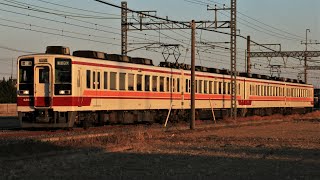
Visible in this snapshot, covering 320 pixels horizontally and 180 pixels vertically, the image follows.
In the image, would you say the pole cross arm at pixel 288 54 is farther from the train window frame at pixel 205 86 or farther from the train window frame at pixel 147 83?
the train window frame at pixel 147 83

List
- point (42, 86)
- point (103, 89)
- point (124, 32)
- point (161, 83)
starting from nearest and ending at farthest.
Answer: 1. point (42, 86)
2. point (103, 89)
3. point (161, 83)
4. point (124, 32)

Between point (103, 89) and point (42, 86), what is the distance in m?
3.31

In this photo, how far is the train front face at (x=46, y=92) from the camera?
2377 cm

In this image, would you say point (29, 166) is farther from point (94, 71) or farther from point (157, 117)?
point (157, 117)

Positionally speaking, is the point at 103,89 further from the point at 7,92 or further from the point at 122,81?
the point at 7,92

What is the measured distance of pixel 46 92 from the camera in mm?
24031

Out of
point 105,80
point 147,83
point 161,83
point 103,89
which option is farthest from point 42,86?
point 161,83

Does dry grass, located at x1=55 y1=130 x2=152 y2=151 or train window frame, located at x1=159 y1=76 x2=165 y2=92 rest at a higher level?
train window frame, located at x1=159 y1=76 x2=165 y2=92

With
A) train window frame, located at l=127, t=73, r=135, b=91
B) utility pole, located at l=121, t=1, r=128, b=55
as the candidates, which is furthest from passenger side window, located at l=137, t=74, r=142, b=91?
utility pole, located at l=121, t=1, r=128, b=55

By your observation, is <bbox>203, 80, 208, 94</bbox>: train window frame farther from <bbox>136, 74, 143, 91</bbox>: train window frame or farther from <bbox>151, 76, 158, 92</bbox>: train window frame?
<bbox>136, 74, 143, 91</bbox>: train window frame

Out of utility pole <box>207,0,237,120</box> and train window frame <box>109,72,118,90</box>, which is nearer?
train window frame <box>109,72,118,90</box>

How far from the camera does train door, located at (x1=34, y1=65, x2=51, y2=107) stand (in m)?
23.9

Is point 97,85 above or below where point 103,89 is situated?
above

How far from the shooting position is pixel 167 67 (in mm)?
33344
